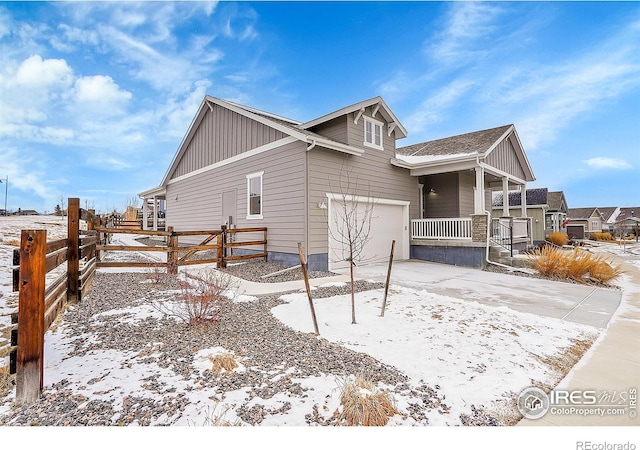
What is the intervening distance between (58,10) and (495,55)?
11.3 meters

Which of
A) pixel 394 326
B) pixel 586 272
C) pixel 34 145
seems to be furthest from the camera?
pixel 34 145

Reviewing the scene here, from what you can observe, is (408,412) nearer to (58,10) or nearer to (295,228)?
(295,228)

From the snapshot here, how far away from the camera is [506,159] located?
13484mm

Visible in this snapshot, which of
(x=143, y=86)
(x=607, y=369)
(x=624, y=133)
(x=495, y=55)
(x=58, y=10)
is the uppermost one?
(x=143, y=86)

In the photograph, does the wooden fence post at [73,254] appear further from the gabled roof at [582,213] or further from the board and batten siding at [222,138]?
the gabled roof at [582,213]

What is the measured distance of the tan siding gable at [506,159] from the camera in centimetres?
1244

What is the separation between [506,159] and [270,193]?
1093 centimetres

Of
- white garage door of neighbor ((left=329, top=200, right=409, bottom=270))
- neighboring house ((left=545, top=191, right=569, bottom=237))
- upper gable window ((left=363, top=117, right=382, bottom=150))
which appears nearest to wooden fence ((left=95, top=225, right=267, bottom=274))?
white garage door of neighbor ((left=329, top=200, right=409, bottom=270))

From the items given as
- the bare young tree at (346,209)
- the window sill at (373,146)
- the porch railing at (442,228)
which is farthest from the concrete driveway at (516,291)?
the window sill at (373,146)

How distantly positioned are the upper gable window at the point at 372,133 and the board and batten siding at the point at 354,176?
0.19 m

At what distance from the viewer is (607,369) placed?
3.05m

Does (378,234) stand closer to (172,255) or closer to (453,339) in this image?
(172,255)

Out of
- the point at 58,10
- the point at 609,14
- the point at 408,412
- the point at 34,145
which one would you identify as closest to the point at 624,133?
the point at 609,14

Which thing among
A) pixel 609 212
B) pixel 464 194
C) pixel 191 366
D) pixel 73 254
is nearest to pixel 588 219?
pixel 609 212
